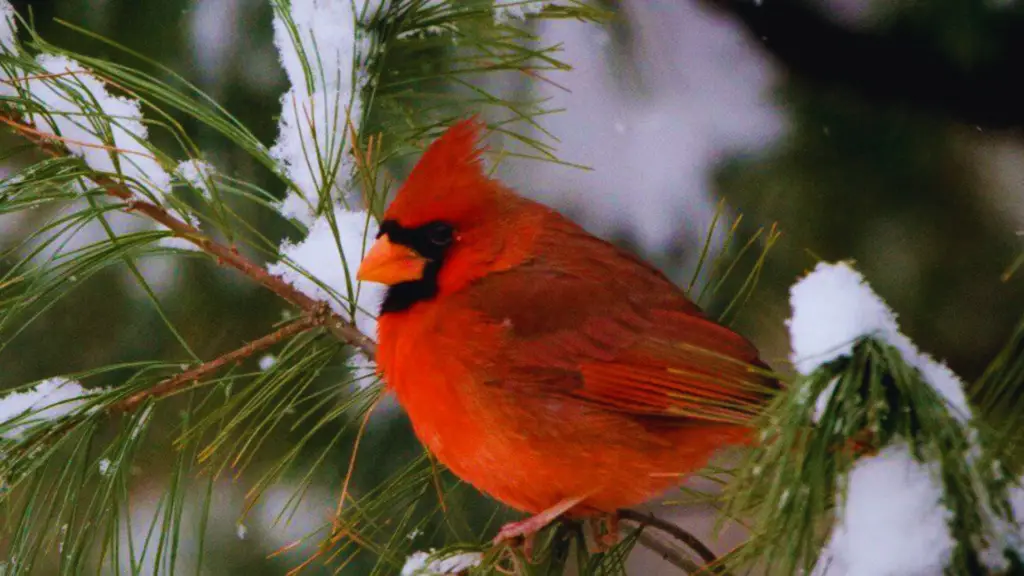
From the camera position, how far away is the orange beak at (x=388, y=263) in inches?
40.4

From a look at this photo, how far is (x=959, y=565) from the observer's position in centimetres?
58

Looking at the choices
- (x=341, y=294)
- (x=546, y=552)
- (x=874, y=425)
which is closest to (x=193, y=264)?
(x=341, y=294)

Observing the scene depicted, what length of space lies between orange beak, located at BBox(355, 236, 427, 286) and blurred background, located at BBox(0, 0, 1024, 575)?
1.27ft

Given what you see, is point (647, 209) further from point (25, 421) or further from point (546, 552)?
point (25, 421)

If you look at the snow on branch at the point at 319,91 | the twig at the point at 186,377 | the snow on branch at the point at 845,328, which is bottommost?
the twig at the point at 186,377

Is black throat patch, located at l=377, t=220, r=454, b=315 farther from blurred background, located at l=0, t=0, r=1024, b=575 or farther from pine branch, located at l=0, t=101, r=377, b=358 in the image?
blurred background, located at l=0, t=0, r=1024, b=575

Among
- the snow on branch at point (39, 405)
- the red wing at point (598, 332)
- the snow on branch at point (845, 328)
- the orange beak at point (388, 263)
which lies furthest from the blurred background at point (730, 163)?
the snow on branch at point (845, 328)

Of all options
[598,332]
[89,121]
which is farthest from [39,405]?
[598,332]

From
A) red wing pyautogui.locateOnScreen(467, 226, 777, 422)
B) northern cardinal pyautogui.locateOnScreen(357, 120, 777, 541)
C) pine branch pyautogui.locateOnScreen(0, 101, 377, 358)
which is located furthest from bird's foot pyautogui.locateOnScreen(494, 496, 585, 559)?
pine branch pyautogui.locateOnScreen(0, 101, 377, 358)

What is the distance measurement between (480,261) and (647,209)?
659 millimetres

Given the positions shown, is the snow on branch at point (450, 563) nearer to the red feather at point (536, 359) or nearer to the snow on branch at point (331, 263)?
the red feather at point (536, 359)

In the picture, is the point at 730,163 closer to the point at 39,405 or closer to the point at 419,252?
the point at 419,252

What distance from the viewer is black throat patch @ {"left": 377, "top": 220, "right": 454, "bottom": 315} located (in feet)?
3.47

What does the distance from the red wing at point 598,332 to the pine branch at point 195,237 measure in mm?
142
